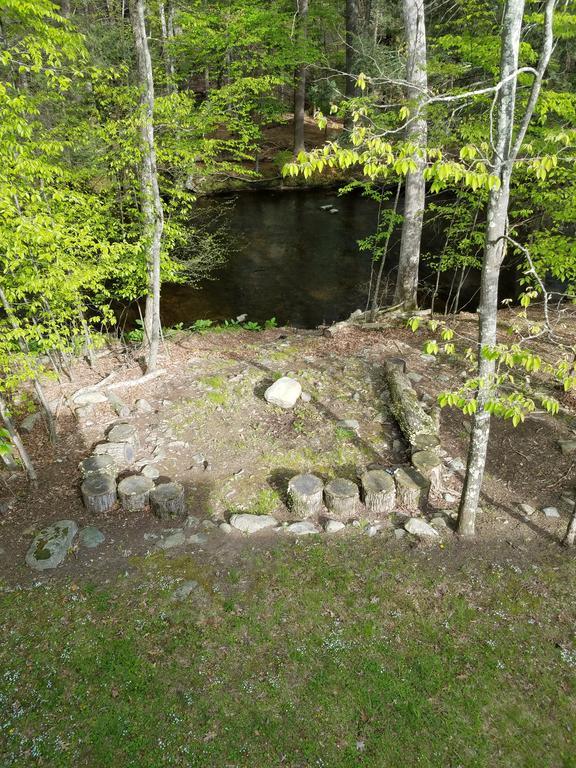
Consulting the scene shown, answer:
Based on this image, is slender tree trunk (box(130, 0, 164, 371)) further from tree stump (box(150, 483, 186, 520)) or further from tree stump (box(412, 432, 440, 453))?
tree stump (box(412, 432, 440, 453))

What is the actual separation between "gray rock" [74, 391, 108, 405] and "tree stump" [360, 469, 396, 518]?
17.6ft

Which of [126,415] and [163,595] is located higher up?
[126,415]

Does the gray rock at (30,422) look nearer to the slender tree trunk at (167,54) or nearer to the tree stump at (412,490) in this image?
the tree stump at (412,490)

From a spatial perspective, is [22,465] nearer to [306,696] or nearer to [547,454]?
[306,696]

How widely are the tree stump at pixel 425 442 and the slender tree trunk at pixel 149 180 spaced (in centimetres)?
579

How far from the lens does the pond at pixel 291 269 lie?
16.9m

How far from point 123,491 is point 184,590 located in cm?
190

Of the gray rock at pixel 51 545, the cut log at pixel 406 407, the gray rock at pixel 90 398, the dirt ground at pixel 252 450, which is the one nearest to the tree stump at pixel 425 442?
the cut log at pixel 406 407

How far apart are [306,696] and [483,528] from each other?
3.38m

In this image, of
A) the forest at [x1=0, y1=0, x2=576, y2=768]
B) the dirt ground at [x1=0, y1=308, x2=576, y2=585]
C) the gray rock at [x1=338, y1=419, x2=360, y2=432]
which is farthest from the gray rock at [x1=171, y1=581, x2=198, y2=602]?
the gray rock at [x1=338, y1=419, x2=360, y2=432]

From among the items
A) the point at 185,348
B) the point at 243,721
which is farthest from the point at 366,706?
the point at 185,348

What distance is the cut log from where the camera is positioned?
7918mm

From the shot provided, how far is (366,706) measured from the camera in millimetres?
4617

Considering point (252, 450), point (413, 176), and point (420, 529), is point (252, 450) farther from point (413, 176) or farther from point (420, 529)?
point (413, 176)
